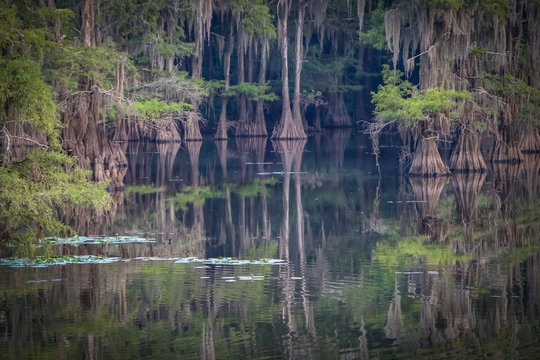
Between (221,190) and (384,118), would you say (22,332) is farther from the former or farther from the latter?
(384,118)

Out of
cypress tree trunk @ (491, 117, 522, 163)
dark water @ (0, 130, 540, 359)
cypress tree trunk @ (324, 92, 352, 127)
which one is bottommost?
dark water @ (0, 130, 540, 359)

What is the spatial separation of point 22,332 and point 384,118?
54.6 feet

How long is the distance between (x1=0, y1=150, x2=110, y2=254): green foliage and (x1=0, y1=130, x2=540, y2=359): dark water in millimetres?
761

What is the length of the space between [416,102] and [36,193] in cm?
1290

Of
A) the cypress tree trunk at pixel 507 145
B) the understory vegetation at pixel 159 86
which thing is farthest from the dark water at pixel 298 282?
the cypress tree trunk at pixel 507 145

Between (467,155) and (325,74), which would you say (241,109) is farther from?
(467,155)

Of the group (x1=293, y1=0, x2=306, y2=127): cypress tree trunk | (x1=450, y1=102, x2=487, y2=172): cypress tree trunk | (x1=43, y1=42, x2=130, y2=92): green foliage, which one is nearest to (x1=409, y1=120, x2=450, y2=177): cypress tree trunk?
(x1=450, y1=102, x2=487, y2=172): cypress tree trunk

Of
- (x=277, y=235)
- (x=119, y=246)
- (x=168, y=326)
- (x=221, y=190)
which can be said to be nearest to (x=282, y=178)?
(x=221, y=190)

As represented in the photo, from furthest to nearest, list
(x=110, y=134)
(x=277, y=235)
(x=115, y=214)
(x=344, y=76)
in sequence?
(x=344, y=76), (x=110, y=134), (x=115, y=214), (x=277, y=235)

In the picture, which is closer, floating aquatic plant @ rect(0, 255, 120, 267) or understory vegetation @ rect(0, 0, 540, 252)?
floating aquatic plant @ rect(0, 255, 120, 267)

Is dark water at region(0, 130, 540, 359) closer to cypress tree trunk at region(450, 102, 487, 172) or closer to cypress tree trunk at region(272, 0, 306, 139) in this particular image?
cypress tree trunk at region(450, 102, 487, 172)

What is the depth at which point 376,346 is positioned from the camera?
8430 mm

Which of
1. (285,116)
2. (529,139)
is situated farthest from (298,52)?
(529,139)

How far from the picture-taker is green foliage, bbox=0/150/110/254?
1290 centimetres
